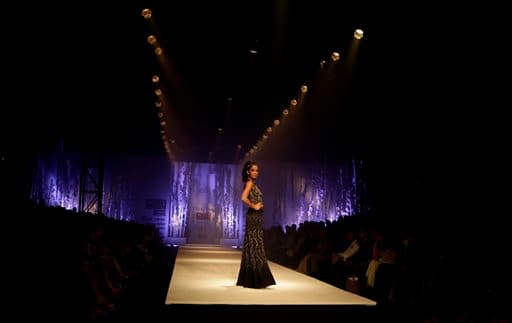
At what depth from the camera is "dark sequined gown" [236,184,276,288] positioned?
5340mm

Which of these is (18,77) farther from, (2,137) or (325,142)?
(325,142)

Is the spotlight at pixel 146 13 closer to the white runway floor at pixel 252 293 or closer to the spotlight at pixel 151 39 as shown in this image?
the spotlight at pixel 151 39

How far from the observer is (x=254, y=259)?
5.35m

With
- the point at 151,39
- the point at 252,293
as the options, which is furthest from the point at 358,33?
the point at 252,293

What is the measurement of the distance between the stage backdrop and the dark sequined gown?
11147 millimetres

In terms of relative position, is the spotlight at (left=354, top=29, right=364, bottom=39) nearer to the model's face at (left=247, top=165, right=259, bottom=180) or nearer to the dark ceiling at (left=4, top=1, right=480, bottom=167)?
the dark ceiling at (left=4, top=1, right=480, bottom=167)

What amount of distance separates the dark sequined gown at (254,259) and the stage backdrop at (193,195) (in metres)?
11.1

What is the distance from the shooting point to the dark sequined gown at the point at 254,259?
5340 mm

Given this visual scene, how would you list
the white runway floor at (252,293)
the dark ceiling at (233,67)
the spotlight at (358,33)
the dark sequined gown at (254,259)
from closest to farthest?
the white runway floor at (252,293) < the dark sequined gown at (254,259) < the dark ceiling at (233,67) < the spotlight at (358,33)

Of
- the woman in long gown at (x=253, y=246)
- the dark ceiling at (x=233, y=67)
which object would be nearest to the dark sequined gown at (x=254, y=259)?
the woman in long gown at (x=253, y=246)

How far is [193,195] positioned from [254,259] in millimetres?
13810

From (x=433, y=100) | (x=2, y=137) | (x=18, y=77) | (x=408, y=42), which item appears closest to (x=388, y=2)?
(x=408, y=42)

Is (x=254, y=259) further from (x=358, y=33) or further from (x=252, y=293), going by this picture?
(x=358, y=33)

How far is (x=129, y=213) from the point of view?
1858cm
